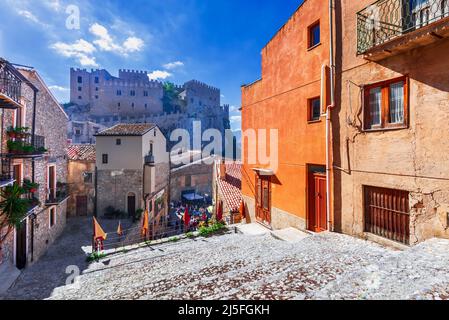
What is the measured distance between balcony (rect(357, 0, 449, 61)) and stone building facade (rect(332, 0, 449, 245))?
21 mm

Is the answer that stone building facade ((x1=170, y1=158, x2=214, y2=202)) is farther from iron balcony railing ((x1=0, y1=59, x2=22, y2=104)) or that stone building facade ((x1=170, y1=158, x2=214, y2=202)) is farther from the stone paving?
the stone paving

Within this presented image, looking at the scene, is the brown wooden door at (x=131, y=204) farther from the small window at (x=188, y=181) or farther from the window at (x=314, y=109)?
the window at (x=314, y=109)

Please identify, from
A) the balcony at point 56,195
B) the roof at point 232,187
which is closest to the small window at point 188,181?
the roof at point 232,187

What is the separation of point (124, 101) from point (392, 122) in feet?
225

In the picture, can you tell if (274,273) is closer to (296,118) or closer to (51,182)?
(296,118)

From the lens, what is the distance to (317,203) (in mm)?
8633

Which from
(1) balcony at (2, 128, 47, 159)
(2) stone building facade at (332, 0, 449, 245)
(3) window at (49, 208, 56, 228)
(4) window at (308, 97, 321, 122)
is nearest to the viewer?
(2) stone building facade at (332, 0, 449, 245)

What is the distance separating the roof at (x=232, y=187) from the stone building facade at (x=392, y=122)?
894 centimetres

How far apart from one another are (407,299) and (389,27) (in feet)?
22.4

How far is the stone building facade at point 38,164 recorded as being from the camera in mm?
11672

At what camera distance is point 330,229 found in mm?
7891

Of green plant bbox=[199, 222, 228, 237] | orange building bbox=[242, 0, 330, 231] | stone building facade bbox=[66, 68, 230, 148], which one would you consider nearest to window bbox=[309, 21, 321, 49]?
orange building bbox=[242, 0, 330, 231]

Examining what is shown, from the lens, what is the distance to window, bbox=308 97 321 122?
28.3 feet
